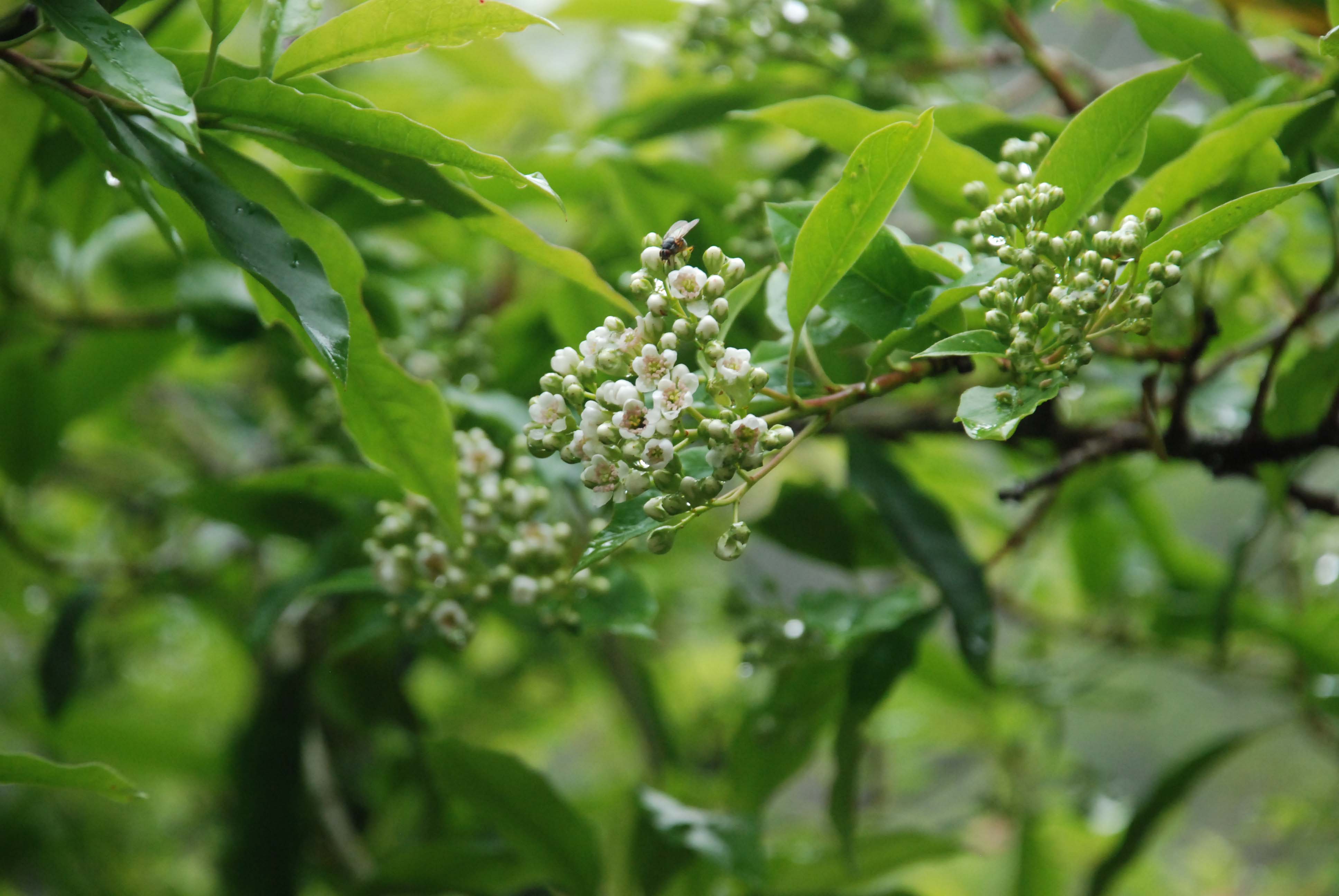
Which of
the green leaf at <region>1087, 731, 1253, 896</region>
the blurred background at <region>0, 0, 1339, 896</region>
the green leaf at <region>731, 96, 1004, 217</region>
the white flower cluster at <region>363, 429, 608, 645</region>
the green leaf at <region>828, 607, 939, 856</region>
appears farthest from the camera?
the green leaf at <region>1087, 731, 1253, 896</region>

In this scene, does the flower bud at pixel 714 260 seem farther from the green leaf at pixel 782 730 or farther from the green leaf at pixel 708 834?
the green leaf at pixel 708 834

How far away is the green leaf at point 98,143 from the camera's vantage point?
72 cm

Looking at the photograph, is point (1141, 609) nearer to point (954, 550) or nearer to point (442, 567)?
point (954, 550)

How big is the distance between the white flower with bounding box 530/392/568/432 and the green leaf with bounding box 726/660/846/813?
20.7 inches

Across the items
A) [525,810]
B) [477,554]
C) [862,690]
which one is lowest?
[525,810]

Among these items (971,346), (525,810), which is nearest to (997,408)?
(971,346)

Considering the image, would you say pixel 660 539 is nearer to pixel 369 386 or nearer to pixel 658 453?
pixel 658 453

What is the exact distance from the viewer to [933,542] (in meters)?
1.03

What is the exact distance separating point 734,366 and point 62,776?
1.84 ft

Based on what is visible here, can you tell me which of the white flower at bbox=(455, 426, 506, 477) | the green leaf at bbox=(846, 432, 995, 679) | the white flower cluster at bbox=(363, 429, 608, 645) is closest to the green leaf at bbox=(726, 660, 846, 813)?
the green leaf at bbox=(846, 432, 995, 679)

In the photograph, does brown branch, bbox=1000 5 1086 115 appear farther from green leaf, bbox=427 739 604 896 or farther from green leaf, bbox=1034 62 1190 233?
green leaf, bbox=427 739 604 896

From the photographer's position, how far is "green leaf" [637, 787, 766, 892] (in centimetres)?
107

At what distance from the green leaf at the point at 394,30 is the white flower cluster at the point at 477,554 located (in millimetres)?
350

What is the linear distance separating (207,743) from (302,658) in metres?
0.51
